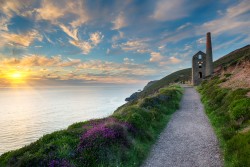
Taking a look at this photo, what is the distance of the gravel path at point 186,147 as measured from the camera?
408 inches

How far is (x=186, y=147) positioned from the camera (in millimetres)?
12391

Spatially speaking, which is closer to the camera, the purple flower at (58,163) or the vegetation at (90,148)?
the purple flower at (58,163)

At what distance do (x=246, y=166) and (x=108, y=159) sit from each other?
19.3 feet

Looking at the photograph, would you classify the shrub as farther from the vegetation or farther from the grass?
the vegetation

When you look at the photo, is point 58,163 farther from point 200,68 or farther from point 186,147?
point 200,68

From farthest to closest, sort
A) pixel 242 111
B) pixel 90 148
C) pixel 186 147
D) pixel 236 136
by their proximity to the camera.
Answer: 1. pixel 242 111
2. pixel 186 147
3. pixel 236 136
4. pixel 90 148

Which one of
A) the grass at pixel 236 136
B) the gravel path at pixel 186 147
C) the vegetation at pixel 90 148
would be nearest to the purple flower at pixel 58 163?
the vegetation at pixel 90 148

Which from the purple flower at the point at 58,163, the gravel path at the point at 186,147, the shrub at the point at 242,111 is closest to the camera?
the purple flower at the point at 58,163

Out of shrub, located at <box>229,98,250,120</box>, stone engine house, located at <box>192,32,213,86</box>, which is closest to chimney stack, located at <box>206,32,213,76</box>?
stone engine house, located at <box>192,32,213,86</box>

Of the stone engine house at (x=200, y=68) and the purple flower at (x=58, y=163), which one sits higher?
the stone engine house at (x=200, y=68)

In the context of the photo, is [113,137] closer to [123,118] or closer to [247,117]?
[123,118]

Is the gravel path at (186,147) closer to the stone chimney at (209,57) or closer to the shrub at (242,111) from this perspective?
the shrub at (242,111)

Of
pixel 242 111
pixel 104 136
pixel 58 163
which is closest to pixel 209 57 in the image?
pixel 242 111

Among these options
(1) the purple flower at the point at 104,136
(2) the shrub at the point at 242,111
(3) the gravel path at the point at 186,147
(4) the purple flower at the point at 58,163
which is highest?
(2) the shrub at the point at 242,111
